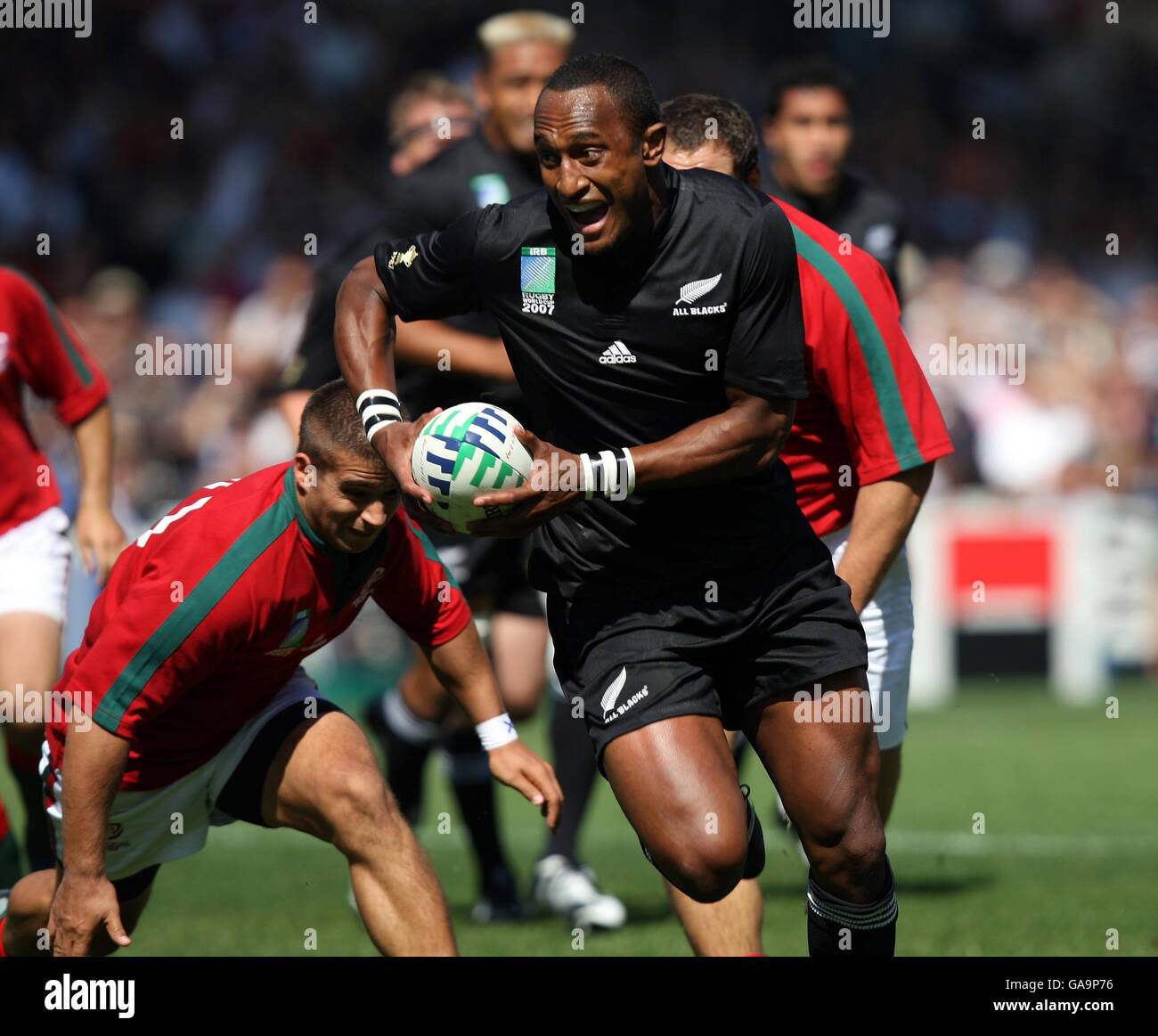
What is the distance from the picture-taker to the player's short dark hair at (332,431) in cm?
447

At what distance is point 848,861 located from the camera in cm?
442

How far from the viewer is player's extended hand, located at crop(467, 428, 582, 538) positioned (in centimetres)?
403

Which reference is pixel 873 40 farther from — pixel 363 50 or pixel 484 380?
pixel 484 380

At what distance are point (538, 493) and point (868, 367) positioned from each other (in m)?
1.40

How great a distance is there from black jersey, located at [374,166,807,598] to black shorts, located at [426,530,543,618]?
105 inches

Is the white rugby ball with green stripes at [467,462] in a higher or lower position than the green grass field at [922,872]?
higher

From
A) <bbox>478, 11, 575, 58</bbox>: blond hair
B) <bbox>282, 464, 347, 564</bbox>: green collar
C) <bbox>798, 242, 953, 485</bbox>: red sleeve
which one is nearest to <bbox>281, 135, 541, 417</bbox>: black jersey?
<bbox>478, 11, 575, 58</bbox>: blond hair

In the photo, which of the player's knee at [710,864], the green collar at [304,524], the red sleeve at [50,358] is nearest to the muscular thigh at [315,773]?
the green collar at [304,524]

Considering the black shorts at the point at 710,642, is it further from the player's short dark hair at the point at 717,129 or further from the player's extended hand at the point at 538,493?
the player's short dark hair at the point at 717,129

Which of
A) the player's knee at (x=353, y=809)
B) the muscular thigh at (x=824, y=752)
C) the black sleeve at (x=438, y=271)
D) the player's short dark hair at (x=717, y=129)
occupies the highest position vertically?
the player's short dark hair at (x=717, y=129)

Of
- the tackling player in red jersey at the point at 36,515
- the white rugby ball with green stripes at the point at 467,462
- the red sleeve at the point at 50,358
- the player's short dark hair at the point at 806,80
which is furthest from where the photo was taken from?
the player's short dark hair at the point at 806,80

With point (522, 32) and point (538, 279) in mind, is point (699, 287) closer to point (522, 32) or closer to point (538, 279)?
point (538, 279)

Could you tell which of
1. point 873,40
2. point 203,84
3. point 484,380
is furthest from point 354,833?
point 873,40

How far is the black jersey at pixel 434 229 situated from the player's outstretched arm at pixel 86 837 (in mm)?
2890
